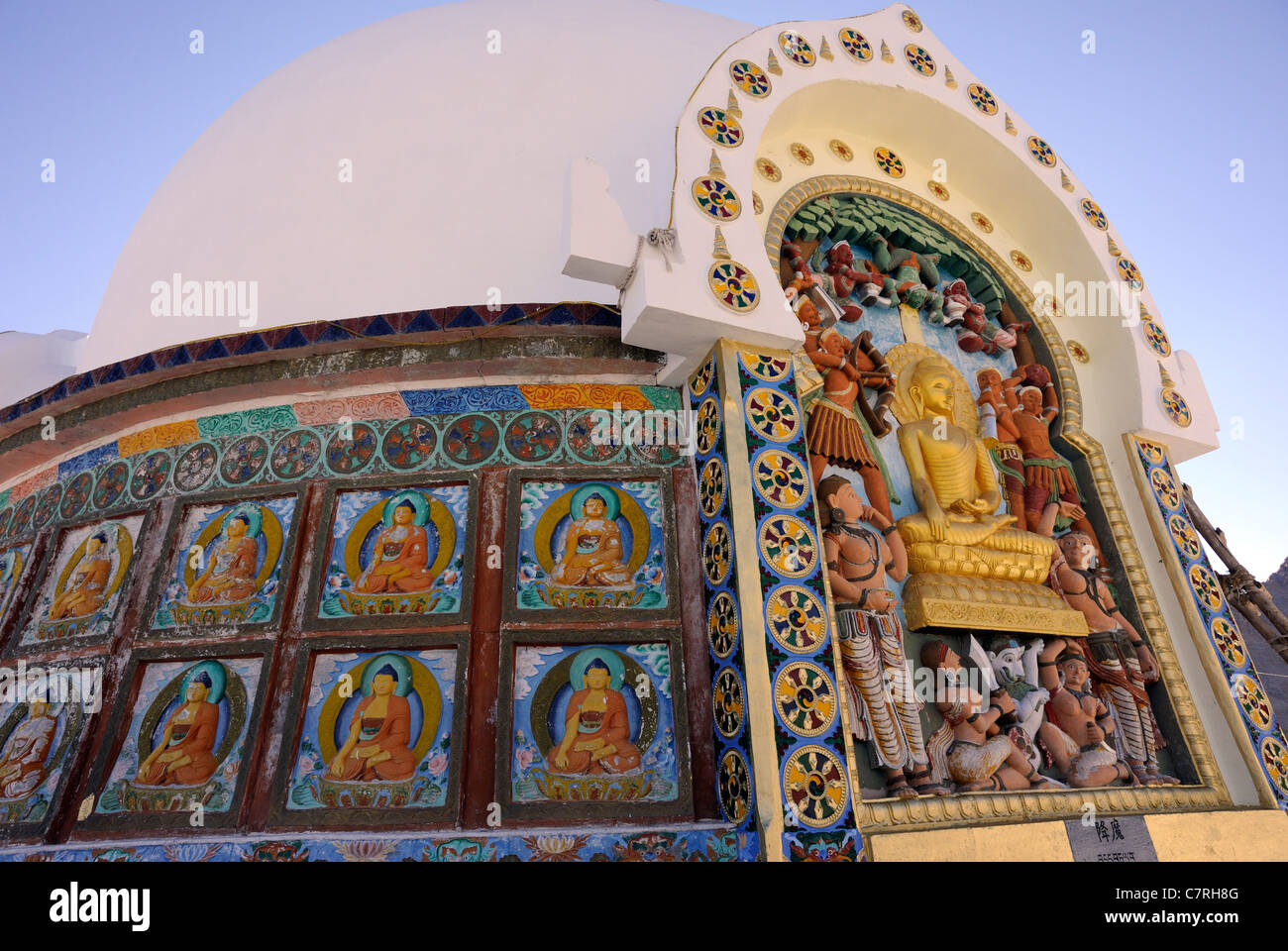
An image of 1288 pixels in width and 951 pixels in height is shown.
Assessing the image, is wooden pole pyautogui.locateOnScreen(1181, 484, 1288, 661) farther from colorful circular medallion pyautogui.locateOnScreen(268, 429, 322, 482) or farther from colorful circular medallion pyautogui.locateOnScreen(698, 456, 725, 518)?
colorful circular medallion pyautogui.locateOnScreen(268, 429, 322, 482)

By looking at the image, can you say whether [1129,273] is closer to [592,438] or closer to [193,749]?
[592,438]

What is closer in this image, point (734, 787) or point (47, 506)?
point (734, 787)

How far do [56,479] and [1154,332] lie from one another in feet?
27.2

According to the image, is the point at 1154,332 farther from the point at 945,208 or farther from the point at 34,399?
the point at 34,399

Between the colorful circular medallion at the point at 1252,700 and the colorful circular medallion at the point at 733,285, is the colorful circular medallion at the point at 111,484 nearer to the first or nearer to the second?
the colorful circular medallion at the point at 733,285

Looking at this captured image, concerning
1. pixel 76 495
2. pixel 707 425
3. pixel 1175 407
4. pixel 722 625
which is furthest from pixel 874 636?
pixel 76 495

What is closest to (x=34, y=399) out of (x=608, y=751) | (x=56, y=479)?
(x=56, y=479)

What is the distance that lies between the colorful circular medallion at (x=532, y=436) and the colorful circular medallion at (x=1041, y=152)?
4.61m

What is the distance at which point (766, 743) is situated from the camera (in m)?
3.33

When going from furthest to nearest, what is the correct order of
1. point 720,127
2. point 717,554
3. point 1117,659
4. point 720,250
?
1. point 1117,659
2. point 720,127
3. point 720,250
4. point 717,554

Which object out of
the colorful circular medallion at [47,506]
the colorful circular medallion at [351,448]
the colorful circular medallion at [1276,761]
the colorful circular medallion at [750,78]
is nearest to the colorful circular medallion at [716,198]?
the colorful circular medallion at [750,78]

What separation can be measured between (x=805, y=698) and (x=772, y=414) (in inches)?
58.2

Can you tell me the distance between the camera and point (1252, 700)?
16.3ft

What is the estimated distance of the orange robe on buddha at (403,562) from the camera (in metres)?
4.18
